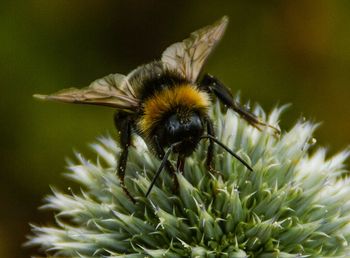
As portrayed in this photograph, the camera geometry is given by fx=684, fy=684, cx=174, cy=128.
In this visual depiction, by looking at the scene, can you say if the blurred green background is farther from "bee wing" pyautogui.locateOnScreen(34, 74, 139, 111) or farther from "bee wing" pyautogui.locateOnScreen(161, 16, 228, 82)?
"bee wing" pyautogui.locateOnScreen(34, 74, 139, 111)

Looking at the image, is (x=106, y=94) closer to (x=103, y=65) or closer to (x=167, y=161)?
(x=167, y=161)

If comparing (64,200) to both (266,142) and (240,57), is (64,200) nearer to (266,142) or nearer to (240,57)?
(266,142)

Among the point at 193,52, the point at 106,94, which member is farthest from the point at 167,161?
the point at 193,52

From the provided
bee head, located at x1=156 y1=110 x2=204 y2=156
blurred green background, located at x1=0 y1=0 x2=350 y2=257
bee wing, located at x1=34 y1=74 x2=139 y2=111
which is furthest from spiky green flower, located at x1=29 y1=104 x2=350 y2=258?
blurred green background, located at x1=0 y1=0 x2=350 y2=257

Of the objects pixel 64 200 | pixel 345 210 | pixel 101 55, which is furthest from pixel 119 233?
pixel 101 55

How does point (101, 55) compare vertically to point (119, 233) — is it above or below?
above

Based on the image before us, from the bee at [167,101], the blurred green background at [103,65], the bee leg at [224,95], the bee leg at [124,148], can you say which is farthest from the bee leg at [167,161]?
the blurred green background at [103,65]
